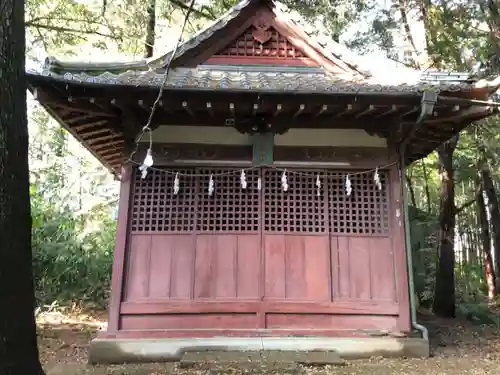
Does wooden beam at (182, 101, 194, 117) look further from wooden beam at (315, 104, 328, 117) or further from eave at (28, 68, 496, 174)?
wooden beam at (315, 104, 328, 117)

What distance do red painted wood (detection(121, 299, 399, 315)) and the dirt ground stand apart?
0.68 meters

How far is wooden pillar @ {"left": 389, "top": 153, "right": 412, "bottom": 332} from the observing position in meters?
6.02

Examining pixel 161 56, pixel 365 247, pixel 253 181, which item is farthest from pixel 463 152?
pixel 161 56

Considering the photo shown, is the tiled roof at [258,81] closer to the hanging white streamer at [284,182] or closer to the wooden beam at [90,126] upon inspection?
the wooden beam at [90,126]

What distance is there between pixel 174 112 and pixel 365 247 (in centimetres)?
329

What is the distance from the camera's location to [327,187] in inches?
254

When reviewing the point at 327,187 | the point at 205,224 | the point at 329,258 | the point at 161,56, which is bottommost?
the point at 329,258

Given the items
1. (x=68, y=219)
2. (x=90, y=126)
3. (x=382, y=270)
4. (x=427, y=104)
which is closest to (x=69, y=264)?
(x=68, y=219)

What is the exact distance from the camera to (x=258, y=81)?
594 cm

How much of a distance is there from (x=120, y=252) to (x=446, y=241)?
260 inches

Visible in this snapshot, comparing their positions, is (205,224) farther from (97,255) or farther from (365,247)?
(97,255)

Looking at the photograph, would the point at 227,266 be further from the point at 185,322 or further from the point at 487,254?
the point at 487,254

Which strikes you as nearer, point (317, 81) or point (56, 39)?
point (317, 81)

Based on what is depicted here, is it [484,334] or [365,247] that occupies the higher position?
[365,247]
